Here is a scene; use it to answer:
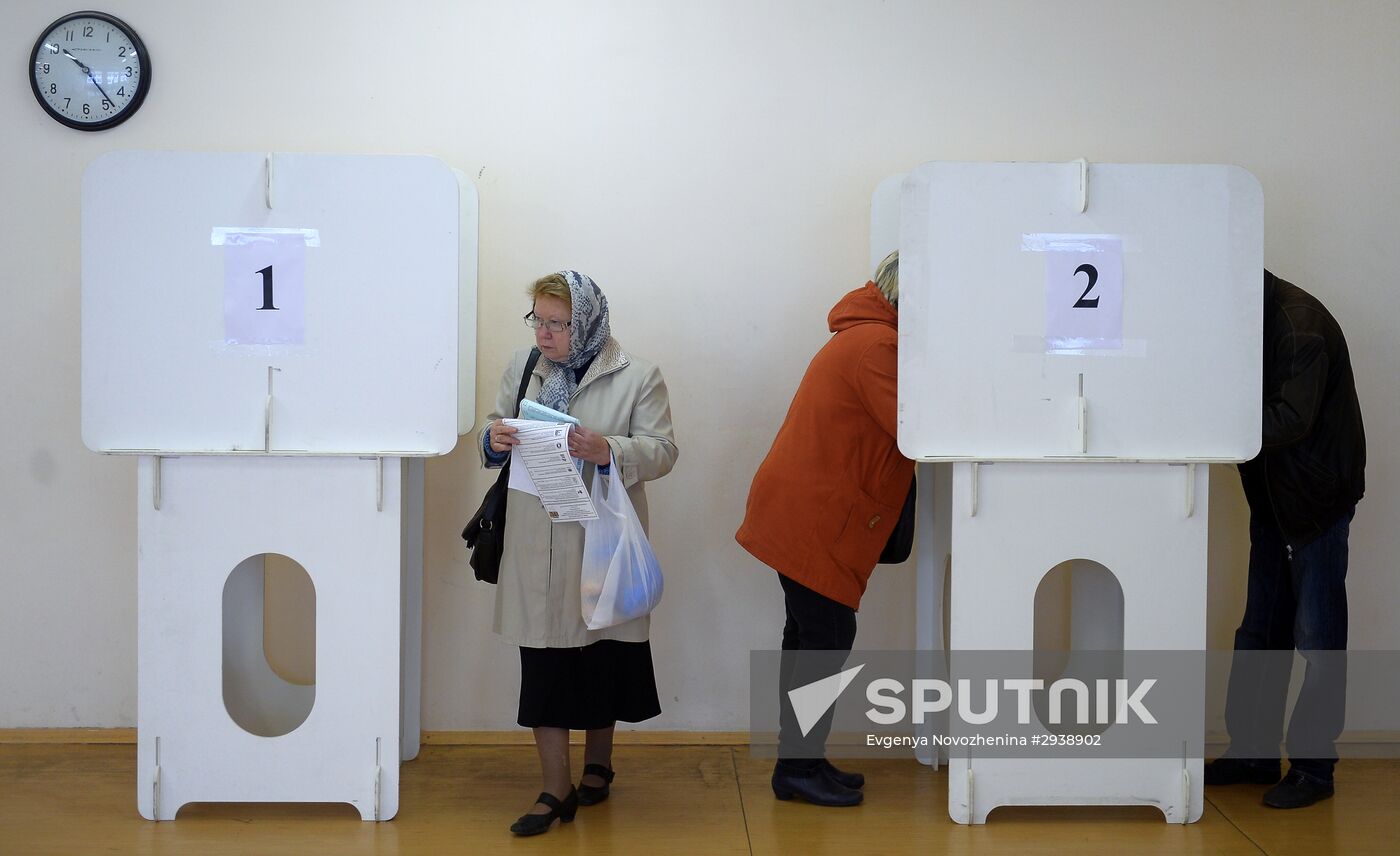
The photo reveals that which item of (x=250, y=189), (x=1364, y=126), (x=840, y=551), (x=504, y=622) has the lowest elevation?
(x=504, y=622)

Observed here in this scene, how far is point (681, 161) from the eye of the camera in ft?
11.6

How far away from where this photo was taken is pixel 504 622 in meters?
2.88

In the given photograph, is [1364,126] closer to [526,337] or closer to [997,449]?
[997,449]

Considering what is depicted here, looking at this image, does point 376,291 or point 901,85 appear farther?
point 901,85

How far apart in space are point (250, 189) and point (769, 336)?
60.7 inches

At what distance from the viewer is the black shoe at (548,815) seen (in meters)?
2.83

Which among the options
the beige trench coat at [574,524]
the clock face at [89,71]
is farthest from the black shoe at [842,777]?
the clock face at [89,71]

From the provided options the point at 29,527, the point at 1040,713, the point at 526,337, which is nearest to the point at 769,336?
the point at 526,337

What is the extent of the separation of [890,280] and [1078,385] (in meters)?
0.53

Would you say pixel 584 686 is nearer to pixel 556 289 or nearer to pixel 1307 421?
pixel 556 289

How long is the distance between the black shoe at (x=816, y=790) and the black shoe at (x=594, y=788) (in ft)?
1.48

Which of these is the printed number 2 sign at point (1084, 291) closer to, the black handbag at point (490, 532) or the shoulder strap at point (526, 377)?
the shoulder strap at point (526, 377)

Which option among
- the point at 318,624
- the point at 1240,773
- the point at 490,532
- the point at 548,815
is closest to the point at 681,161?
the point at 490,532

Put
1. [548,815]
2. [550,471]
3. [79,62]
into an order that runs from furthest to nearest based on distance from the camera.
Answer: [79,62] → [548,815] → [550,471]
